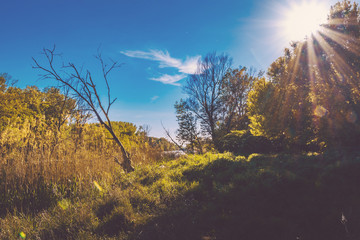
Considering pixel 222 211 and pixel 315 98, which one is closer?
pixel 222 211

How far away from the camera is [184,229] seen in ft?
8.57

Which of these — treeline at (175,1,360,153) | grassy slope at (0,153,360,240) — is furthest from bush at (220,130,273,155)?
grassy slope at (0,153,360,240)

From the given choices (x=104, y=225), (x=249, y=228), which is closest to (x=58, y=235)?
(x=104, y=225)

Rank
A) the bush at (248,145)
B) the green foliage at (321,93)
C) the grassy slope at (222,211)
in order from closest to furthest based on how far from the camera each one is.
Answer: the grassy slope at (222,211)
the green foliage at (321,93)
the bush at (248,145)

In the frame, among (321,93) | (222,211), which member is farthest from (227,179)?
(321,93)

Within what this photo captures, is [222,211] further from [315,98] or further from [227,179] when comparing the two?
[315,98]

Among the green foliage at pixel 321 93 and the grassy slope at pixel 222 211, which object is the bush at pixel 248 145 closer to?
the green foliage at pixel 321 93

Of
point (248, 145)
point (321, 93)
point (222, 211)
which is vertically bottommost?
point (222, 211)

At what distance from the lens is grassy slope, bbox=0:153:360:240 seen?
8.20ft

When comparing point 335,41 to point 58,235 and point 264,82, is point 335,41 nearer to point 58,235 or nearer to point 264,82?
point 264,82

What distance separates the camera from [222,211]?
2982 millimetres

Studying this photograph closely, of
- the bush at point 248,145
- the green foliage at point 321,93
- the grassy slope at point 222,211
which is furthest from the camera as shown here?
the bush at point 248,145

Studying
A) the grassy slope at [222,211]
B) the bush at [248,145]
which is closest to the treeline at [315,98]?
the bush at [248,145]

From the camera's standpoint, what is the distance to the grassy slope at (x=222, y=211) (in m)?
2.50
